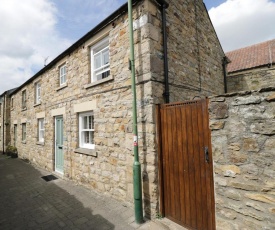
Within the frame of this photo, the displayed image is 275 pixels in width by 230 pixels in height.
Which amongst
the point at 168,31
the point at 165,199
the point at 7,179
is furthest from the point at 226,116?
the point at 7,179

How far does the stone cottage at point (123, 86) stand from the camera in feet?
12.8

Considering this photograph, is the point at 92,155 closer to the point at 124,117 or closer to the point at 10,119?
the point at 124,117

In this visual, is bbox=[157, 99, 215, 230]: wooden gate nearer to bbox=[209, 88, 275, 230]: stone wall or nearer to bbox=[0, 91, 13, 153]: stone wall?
bbox=[209, 88, 275, 230]: stone wall

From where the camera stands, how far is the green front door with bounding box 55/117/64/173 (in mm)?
7418

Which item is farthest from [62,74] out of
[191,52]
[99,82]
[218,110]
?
[218,110]

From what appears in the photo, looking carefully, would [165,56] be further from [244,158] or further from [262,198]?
[262,198]

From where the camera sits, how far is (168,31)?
4523mm

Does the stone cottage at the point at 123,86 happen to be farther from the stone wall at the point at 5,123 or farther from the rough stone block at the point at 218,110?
the stone wall at the point at 5,123

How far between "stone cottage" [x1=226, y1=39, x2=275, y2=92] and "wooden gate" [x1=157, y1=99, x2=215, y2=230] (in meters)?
6.17

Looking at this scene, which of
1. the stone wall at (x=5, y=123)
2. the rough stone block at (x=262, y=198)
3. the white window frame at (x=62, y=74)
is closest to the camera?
the rough stone block at (x=262, y=198)

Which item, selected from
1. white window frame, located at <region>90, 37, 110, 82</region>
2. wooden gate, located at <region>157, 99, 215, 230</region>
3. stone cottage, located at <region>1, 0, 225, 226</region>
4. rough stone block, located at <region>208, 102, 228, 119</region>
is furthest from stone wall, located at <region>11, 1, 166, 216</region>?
rough stone block, located at <region>208, 102, 228, 119</region>

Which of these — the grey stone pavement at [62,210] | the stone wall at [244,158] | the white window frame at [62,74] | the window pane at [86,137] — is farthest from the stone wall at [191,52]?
the white window frame at [62,74]

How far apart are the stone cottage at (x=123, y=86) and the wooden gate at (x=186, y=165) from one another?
0.78ft

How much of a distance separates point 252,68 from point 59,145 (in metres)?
11.8
